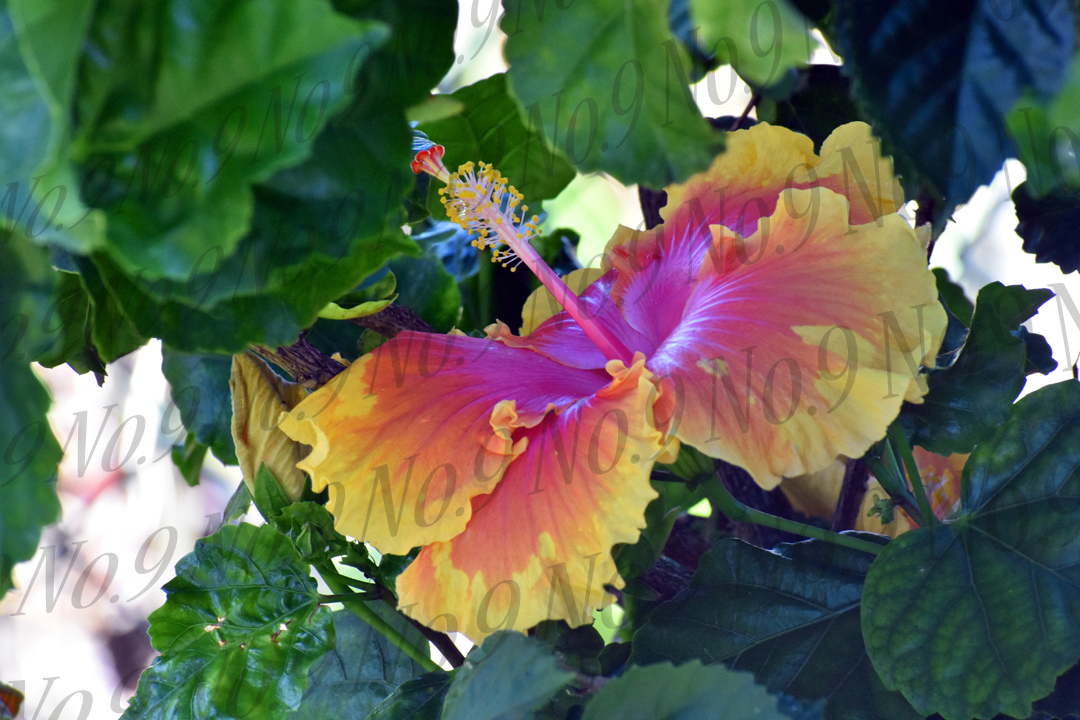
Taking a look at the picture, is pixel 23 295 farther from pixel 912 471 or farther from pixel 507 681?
pixel 912 471

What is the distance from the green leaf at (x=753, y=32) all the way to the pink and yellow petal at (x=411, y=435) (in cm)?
23

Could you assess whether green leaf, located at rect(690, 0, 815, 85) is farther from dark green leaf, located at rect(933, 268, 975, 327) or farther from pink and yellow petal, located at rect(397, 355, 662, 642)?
dark green leaf, located at rect(933, 268, 975, 327)

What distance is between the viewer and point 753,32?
29cm

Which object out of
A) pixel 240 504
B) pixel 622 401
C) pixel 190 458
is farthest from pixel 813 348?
pixel 190 458

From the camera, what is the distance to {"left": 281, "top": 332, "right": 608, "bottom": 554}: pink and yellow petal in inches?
17.5

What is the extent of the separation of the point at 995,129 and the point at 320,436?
1.06 feet

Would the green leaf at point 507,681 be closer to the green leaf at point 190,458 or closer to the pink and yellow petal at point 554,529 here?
the pink and yellow petal at point 554,529

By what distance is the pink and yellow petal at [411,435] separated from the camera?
44 centimetres

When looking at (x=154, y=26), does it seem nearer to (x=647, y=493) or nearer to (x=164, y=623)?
(x=647, y=493)

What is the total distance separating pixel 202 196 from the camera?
26 cm

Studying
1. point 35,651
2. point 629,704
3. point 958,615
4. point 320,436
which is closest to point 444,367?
point 320,436

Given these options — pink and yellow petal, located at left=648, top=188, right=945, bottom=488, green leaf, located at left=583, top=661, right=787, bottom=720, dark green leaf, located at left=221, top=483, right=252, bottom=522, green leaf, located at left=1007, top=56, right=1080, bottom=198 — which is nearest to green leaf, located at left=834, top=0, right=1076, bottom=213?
green leaf, located at left=1007, top=56, right=1080, bottom=198

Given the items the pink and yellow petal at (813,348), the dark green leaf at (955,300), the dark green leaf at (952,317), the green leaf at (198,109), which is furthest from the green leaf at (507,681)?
the dark green leaf at (955,300)

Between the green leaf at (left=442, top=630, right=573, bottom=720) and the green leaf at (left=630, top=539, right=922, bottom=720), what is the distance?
13 centimetres
